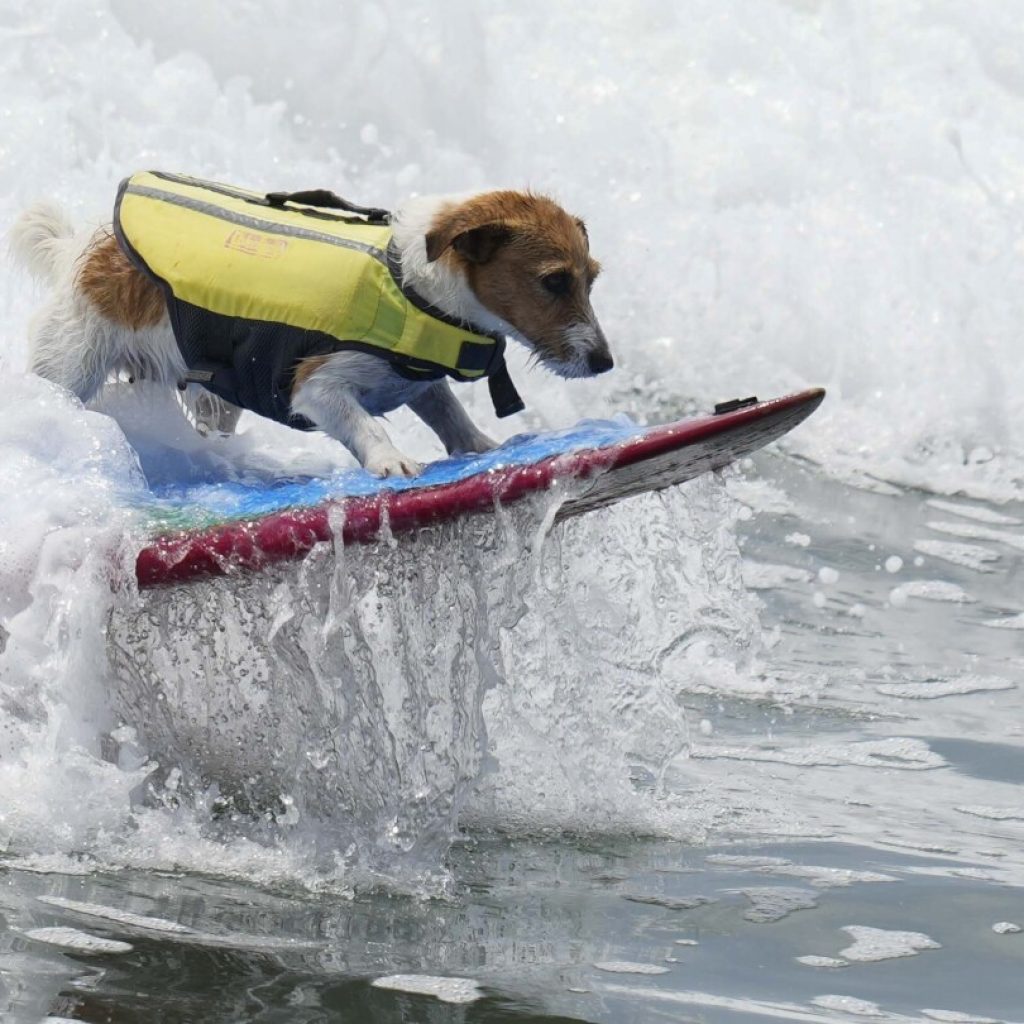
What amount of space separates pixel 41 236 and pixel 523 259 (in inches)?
63.4

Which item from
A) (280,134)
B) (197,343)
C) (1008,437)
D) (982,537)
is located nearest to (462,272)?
(197,343)

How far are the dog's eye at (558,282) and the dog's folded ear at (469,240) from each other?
0.14 m

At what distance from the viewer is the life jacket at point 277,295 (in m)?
4.51

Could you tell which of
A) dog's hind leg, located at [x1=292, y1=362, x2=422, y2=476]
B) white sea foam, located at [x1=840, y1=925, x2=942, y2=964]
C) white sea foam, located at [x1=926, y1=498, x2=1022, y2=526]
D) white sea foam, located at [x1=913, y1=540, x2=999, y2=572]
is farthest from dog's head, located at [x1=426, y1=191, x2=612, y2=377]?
white sea foam, located at [x1=926, y1=498, x2=1022, y2=526]

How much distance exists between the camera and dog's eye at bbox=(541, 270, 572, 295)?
448cm

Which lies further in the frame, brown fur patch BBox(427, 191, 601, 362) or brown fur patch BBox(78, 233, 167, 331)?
brown fur patch BBox(78, 233, 167, 331)

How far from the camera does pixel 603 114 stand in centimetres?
1200

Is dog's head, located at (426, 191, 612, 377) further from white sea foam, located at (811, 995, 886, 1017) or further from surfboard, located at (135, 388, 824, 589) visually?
white sea foam, located at (811, 995, 886, 1017)

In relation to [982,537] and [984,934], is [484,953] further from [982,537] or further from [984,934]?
[982,537]

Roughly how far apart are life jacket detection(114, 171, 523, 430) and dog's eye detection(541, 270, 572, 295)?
24 cm

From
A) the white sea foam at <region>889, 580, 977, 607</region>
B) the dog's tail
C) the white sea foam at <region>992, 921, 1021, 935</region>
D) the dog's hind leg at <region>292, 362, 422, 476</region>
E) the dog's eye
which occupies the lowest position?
the white sea foam at <region>992, 921, 1021, 935</region>

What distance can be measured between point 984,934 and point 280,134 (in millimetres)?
8646

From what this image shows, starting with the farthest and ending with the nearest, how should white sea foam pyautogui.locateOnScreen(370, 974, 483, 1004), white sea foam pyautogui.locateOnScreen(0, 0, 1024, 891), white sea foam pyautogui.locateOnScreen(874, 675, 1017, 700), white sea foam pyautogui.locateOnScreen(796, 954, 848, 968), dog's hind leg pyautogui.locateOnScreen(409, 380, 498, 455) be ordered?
white sea foam pyautogui.locateOnScreen(874, 675, 1017, 700) < dog's hind leg pyautogui.locateOnScreen(409, 380, 498, 455) < white sea foam pyautogui.locateOnScreen(0, 0, 1024, 891) < white sea foam pyautogui.locateOnScreen(796, 954, 848, 968) < white sea foam pyautogui.locateOnScreen(370, 974, 483, 1004)

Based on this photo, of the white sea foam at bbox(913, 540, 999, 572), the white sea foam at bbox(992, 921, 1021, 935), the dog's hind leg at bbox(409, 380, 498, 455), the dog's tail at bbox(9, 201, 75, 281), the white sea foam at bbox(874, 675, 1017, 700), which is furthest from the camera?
the white sea foam at bbox(913, 540, 999, 572)
